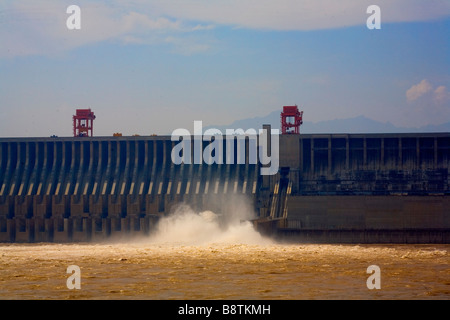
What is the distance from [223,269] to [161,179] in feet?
99.7

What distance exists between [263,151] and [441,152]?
1485cm

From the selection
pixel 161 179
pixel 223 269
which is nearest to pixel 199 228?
pixel 161 179

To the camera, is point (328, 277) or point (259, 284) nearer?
point (259, 284)

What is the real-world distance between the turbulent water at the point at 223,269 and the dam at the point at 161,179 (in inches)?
146

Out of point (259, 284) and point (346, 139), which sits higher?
point (346, 139)

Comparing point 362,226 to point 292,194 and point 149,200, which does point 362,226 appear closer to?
point 292,194

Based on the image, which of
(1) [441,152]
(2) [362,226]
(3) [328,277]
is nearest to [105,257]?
(3) [328,277]

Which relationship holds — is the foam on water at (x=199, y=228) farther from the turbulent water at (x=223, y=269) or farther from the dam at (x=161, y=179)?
the dam at (x=161, y=179)

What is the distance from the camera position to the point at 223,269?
37906 millimetres

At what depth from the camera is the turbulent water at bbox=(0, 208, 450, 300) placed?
28469 millimetres

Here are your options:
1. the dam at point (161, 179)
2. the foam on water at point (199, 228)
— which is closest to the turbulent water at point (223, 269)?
the foam on water at point (199, 228)

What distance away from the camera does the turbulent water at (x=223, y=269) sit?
28469mm

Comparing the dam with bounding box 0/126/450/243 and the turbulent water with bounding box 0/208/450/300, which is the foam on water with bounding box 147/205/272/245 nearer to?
the turbulent water with bounding box 0/208/450/300
